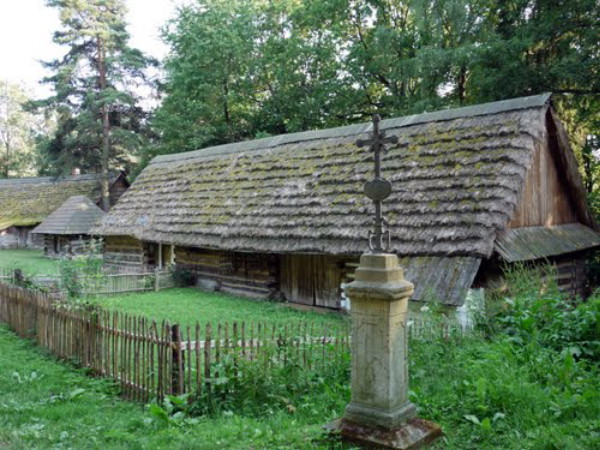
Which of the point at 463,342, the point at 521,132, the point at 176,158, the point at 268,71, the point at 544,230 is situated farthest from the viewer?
the point at 268,71

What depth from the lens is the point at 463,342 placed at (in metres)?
6.66

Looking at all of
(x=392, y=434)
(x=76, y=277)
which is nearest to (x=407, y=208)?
(x=392, y=434)

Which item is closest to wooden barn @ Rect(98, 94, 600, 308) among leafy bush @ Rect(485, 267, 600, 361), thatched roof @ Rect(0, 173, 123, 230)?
leafy bush @ Rect(485, 267, 600, 361)

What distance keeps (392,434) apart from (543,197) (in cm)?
969

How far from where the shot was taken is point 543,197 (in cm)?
1198

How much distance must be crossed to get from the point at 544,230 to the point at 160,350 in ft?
30.8

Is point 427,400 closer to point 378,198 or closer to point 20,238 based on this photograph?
point 378,198

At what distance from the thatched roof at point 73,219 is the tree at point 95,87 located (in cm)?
226

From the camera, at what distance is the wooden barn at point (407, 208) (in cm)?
973

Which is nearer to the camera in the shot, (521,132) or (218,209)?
(521,132)

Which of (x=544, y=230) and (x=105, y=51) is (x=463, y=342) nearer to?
(x=544, y=230)

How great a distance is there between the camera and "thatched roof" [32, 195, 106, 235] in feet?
94.0

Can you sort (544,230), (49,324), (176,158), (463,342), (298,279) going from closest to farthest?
(463,342) → (49,324) → (544,230) → (298,279) → (176,158)

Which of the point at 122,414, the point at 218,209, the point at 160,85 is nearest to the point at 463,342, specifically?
the point at 122,414
